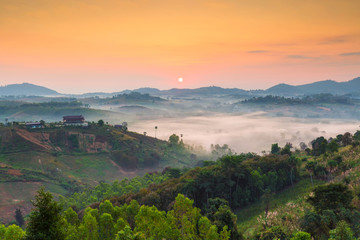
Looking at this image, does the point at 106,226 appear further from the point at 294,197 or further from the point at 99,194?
the point at 99,194

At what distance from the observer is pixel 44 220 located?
1128 inches

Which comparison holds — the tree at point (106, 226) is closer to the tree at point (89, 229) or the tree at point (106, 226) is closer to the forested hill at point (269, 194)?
the tree at point (89, 229)

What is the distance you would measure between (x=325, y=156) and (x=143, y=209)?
8142 centimetres

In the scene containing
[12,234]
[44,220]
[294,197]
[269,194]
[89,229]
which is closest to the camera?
[44,220]

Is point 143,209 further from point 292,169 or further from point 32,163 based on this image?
point 32,163

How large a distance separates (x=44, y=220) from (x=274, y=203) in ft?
225

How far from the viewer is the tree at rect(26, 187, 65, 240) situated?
92.7 ft

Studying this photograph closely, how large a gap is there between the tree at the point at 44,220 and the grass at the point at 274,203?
48.8 metres

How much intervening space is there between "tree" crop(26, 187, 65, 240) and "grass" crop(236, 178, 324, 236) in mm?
48841

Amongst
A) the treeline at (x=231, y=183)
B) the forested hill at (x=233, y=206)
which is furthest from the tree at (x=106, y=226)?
the treeline at (x=231, y=183)

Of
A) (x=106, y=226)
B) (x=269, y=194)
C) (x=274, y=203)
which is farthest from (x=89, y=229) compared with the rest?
(x=269, y=194)

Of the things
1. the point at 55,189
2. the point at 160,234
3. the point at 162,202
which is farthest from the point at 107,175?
the point at 160,234

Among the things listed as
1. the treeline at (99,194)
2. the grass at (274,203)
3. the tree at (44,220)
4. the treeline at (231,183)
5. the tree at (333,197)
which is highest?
the tree at (44,220)

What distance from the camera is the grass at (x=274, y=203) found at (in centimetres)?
7043
